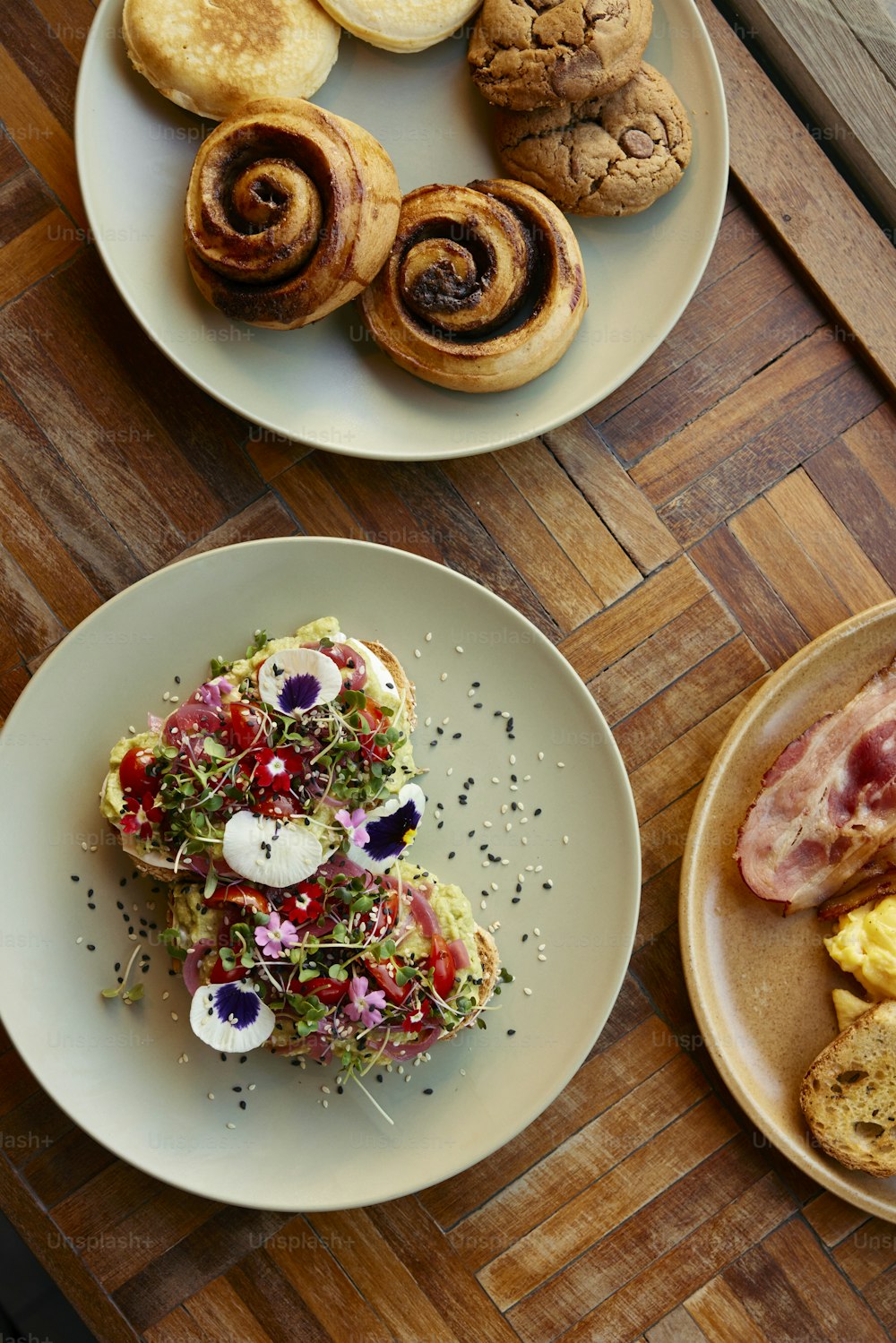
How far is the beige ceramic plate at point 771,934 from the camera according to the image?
87.7 inches

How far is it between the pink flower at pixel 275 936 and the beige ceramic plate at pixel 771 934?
912 millimetres

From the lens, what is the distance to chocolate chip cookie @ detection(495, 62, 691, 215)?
2.09 metres

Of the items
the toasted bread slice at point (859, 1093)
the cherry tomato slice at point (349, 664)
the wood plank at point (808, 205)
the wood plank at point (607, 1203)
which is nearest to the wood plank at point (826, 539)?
the wood plank at point (808, 205)

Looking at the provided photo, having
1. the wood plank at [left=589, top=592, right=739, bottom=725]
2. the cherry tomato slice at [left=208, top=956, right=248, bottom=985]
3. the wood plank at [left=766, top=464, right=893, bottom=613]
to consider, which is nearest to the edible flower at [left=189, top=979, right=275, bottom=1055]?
the cherry tomato slice at [left=208, top=956, right=248, bottom=985]

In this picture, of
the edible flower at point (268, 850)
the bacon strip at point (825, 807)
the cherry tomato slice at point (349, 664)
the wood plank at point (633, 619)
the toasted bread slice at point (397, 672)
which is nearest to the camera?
the edible flower at point (268, 850)

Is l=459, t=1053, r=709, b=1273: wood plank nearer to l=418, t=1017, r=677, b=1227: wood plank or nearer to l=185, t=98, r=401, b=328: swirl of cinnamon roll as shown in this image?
l=418, t=1017, r=677, b=1227: wood plank

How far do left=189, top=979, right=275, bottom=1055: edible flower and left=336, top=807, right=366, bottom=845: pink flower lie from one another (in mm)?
361

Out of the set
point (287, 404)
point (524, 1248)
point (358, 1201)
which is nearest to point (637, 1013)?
point (524, 1248)

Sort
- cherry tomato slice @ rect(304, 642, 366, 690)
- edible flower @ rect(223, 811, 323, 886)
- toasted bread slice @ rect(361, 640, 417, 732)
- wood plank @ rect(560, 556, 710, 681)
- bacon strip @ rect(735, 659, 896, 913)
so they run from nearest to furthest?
edible flower @ rect(223, 811, 323, 886)
cherry tomato slice @ rect(304, 642, 366, 690)
toasted bread slice @ rect(361, 640, 417, 732)
bacon strip @ rect(735, 659, 896, 913)
wood plank @ rect(560, 556, 710, 681)

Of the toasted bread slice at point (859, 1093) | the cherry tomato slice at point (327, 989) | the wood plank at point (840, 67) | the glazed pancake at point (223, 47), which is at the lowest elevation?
the toasted bread slice at point (859, 1093)

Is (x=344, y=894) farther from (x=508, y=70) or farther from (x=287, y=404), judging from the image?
(x=508, y=70)

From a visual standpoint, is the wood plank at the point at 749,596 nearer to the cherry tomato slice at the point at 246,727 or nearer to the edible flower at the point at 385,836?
the edible flower at the point at 385,836

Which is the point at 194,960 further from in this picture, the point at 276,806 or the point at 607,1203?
the point at 607,1203

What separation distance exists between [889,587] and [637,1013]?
1202 millimetres
